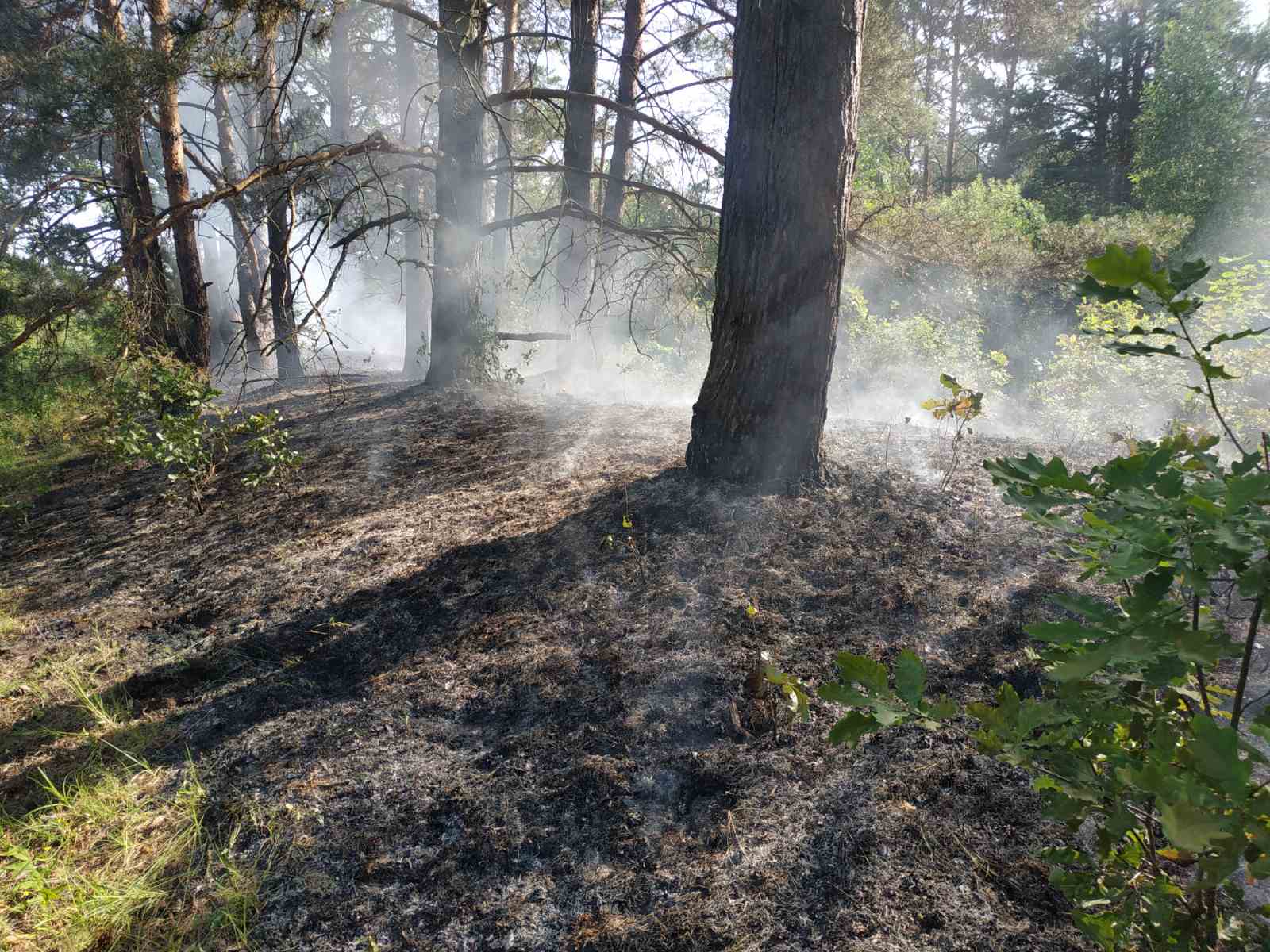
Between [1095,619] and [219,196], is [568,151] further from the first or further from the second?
[1095,619]

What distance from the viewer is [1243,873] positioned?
5.33 ft

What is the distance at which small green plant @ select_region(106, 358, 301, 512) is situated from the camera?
4352mm

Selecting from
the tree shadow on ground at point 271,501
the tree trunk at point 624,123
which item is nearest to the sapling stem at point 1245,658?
the tree shadow on ground at point 271,501

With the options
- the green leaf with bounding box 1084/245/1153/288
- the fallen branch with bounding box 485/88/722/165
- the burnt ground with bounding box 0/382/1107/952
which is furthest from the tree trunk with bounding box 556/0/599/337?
the green leaf with bounding box 1084/245/1153/288

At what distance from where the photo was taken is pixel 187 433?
4.35 m

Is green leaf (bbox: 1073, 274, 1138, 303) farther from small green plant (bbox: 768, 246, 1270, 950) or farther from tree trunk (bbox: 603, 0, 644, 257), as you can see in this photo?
tree trunk (bbox: 603, 0, 644, 257)

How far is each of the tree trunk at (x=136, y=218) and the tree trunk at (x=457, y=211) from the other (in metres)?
2.29

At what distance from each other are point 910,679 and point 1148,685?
0.30 metres

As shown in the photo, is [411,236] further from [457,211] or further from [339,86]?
[457,211]

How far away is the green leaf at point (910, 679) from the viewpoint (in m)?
0.96

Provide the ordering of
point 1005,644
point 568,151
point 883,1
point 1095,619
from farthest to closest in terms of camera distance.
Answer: point 568,151 < point 883,1 < point 1005,644 < point 1095,619

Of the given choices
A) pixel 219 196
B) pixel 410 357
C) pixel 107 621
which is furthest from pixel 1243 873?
pixel 410 357

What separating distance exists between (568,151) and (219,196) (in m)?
4.90

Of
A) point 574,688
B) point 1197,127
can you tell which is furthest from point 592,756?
point 1197,127
